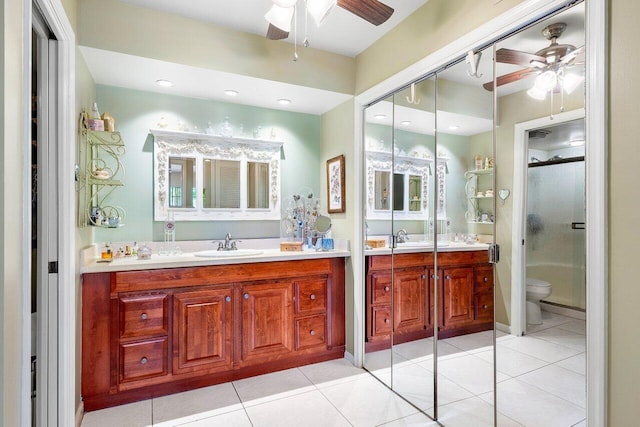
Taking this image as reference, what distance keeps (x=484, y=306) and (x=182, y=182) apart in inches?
101

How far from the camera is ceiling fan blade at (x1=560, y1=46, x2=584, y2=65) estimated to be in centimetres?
144

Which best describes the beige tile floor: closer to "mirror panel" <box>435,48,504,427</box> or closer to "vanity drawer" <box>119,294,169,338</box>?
"mirror panel" <box>435,48,504,427</box>

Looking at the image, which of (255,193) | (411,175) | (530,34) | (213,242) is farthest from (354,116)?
(213,242)

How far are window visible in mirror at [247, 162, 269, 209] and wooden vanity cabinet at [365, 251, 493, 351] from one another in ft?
3.94

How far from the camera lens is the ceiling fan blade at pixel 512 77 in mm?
1678

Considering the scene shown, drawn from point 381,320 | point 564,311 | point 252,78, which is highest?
point 252,78

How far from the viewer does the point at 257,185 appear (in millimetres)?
3330

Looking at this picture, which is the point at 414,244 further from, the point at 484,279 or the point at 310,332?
the point at 310,332

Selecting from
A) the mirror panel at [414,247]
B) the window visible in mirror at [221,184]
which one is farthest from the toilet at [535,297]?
the window visible in mirror at [221,184]

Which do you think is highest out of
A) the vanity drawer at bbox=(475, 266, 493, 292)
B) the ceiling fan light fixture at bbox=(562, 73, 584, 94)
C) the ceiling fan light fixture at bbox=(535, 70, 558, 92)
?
the ceiling fan light fixture at bbox=(535, 70, 558, 92)

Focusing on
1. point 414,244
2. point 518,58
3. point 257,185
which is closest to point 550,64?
point 518,58

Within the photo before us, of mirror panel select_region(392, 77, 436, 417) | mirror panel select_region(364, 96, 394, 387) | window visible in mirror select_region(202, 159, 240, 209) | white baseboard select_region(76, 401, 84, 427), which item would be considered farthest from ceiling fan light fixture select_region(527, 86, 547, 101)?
white baseboard select_region(76, 401, 84, 427)

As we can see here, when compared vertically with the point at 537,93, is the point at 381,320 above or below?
below

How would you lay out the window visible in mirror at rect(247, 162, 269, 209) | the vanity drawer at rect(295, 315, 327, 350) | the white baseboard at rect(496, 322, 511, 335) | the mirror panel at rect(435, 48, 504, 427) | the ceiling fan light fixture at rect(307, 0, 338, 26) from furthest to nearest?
the window visible in mirror at rect(247, 162, 269, 209), the vanity drawer at rect(295, 315, 327, 350), the mirror panel at rect(435, 48, 504, 427), the white baseboard at rect(496, 322, 511, 335), the ceiling fan light fixture at rect(307, 0, 338, 26)
